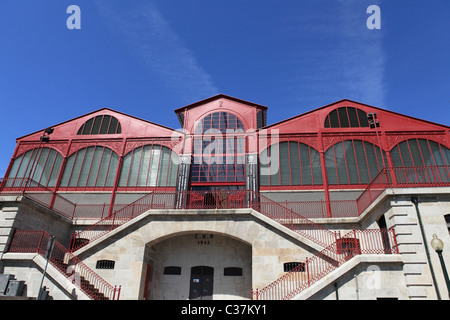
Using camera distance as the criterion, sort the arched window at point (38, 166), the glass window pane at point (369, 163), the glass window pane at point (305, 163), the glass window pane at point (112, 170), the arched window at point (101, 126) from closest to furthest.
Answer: the glass window pane at point (369, 163)
the glass window pane at point (305, 163)
the glass window pane at point (112, 170)
the arched window at point (38, 166)
the arched window at point (101, 126)

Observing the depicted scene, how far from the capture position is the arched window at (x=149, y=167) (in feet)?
68.2

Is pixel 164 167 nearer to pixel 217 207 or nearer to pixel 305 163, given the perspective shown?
pixel 217 207

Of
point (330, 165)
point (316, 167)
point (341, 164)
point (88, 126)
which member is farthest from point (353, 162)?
point (88, 126)

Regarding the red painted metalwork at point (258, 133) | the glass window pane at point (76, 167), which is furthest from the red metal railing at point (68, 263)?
the glass window pane at point (76, 167)

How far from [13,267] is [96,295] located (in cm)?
414

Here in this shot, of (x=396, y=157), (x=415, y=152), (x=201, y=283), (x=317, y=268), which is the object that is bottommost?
(x=201, y=283)

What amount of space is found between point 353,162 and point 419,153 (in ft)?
14.9

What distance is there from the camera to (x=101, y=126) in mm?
23688

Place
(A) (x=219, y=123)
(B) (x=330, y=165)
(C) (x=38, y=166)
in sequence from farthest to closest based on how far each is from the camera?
(A) (x=219, y=123) → (C) (x=38, y=166) → (B) (x=330, y=165)

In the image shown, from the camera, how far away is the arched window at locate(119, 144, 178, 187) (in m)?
20.8

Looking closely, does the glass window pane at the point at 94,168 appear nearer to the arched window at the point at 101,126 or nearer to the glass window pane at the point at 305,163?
the arched window at the point at 101,126

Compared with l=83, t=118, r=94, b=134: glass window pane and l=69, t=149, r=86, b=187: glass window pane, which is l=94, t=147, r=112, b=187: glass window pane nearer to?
l=69, t=149, r=86, b=187: glass window pane

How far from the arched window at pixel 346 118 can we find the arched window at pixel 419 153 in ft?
9.59

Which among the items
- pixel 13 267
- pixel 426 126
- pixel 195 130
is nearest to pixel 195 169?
pixel 195 130
